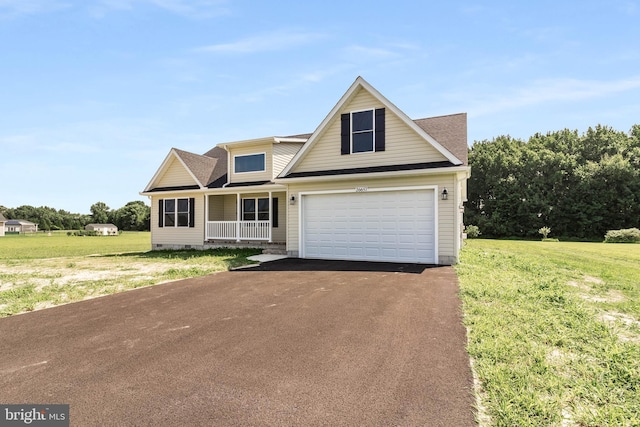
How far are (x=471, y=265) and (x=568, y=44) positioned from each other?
876cm

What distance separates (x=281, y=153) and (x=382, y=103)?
6365 millimetres

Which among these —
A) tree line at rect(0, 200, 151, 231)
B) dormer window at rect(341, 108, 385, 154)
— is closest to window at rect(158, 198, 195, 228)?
dormer window at rect(341, 108, 385, 154)

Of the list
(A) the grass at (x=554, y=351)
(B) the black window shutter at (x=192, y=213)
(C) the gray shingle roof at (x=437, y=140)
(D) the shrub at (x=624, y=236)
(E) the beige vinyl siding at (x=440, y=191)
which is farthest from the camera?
(D) the shrub at (x=624, y=236)

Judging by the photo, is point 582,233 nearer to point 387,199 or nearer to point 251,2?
point 387,199

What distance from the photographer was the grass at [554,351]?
2541 mm

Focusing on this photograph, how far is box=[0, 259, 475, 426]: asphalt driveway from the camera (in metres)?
2.58

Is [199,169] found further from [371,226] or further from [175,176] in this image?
[371,226]

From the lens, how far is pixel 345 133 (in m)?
12.2

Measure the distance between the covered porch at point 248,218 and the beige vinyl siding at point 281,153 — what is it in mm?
1278

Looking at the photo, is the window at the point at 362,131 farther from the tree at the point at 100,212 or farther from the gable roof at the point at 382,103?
the tree at the point at 100,212

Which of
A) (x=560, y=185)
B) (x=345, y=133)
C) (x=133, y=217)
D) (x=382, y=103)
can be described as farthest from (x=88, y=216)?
(x=560, y=185)

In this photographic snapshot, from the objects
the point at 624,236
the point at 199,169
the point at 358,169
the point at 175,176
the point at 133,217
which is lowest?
the point at 624,236

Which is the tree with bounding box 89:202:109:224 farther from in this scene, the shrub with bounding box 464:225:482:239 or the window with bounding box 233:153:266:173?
the shrub with bounding box 464:225:482:239

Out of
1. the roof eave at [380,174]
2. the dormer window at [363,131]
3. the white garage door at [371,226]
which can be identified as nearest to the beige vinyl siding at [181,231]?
the roof eave at [380,174]
